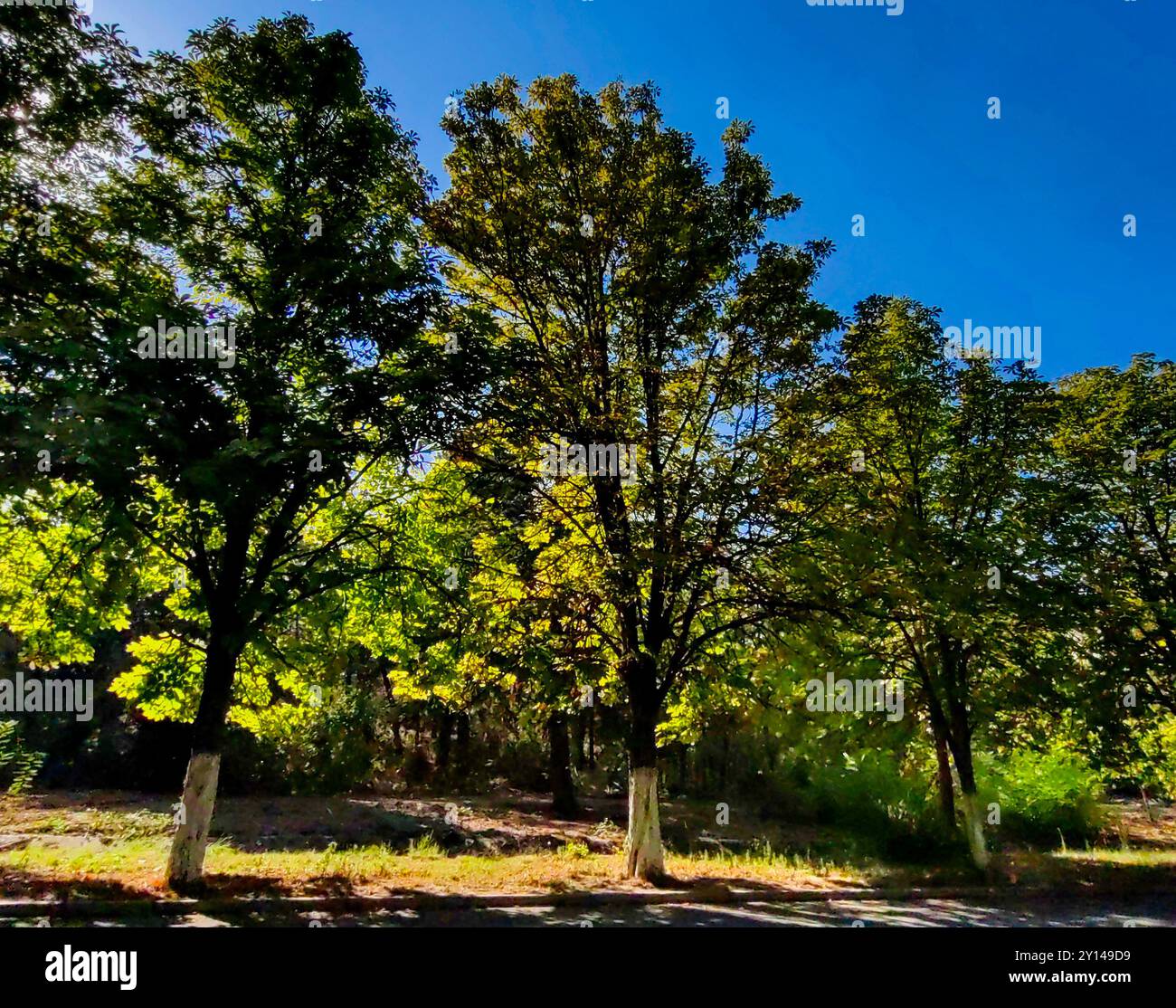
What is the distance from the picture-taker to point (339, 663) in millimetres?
23984

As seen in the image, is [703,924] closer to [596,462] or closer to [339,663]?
[596,462]

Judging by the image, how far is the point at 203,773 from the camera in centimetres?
1003

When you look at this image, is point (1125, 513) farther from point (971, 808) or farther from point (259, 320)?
point (259, 320)

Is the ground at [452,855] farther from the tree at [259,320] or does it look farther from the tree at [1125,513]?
the tree at [1125,513]

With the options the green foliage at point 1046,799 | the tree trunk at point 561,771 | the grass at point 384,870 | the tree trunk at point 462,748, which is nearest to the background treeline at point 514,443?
the grass at point 384,870

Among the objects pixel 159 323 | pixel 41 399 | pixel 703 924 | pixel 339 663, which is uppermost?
pixel 159 323

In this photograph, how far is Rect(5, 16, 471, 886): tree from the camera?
28.3 ft

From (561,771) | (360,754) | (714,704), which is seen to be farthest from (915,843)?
(360,754)

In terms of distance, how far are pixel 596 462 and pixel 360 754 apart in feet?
60.9

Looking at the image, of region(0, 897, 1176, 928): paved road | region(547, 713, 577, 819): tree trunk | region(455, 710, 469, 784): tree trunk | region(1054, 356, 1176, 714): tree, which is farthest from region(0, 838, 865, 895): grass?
region(455, 710, 469, 784): tree trunk

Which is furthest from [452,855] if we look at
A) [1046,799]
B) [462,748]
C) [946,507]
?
[1046,799]

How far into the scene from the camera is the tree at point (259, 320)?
8.64 meters

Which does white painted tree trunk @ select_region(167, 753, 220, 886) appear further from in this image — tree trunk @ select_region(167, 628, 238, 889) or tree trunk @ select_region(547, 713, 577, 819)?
tree trunk @ select_region(547, 713, 577, 819)

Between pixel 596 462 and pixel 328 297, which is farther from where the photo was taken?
pixel 596 462
